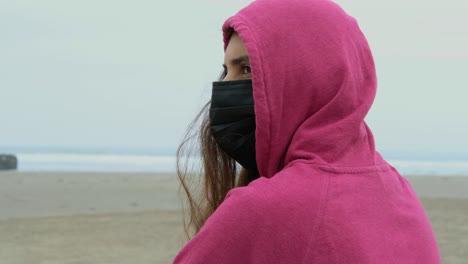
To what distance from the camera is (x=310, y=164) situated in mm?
1396

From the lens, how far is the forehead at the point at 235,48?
1.60 meters

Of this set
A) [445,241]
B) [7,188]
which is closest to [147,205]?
[7,188]

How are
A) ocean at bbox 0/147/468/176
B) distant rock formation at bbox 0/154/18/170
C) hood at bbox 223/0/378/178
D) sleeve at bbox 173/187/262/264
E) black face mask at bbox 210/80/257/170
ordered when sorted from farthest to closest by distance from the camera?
ocean at bbox 0/147/468/176 → distant rock formation at bbox 0/154/18/170 → black face mask at bbox 210/80/257/170 → hood at bbox 223/0/378/178 → sleeve at bbox 173/187/262/264

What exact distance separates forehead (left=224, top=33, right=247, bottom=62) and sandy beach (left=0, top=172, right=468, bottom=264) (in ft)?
23.0

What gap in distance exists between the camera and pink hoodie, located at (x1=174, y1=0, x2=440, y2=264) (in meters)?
1.34

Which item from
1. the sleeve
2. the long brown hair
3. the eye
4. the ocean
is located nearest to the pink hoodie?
the sleeve

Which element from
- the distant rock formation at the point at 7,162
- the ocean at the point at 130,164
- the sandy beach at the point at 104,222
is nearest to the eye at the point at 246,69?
the sandy beach at the point at 104,222

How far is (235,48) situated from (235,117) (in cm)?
18

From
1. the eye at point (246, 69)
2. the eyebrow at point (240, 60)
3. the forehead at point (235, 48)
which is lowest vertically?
the eye at point (246, 69)

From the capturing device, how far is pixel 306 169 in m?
1.39

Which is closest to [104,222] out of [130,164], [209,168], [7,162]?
[209,168]

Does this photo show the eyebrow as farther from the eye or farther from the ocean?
the ocean

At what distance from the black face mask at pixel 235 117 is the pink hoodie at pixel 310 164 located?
4.7 inches

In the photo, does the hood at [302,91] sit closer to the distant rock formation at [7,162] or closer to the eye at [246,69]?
the eye at [246,69]
